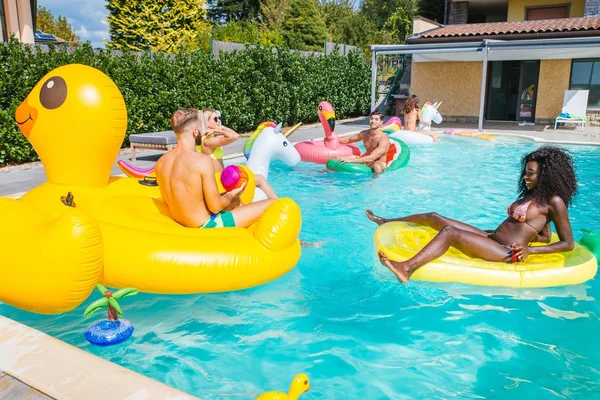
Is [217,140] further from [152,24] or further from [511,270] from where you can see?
[152,24]

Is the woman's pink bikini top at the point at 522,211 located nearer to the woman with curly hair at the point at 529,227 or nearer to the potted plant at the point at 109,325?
the woman with curly hair at the point at 529,227

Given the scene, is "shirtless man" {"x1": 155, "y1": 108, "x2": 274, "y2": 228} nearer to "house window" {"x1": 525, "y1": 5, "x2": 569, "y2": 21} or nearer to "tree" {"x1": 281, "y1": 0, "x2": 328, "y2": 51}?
"house window" {"x1": 525, "y1": 5, "x2": 569, "y2": 21}

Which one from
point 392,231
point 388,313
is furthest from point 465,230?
point 388,313

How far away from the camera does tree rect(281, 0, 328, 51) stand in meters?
27.3

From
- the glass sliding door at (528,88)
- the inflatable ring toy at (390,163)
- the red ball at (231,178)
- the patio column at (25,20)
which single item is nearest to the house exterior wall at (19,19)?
the patio column at (25,20)

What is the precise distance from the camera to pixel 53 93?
4.24 meters

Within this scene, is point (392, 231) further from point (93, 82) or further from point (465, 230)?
point (93, 82)

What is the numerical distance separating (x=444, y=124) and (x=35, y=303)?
1611 cm

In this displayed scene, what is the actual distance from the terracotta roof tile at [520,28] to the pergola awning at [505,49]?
896 mm

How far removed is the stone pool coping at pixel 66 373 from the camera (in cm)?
238

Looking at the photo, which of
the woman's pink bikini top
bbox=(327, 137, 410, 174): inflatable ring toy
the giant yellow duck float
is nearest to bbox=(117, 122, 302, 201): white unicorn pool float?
the giant yellow duck float

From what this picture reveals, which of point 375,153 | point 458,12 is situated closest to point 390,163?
point 375,153

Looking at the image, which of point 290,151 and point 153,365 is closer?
point 153,365

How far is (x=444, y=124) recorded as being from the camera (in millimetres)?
17688
